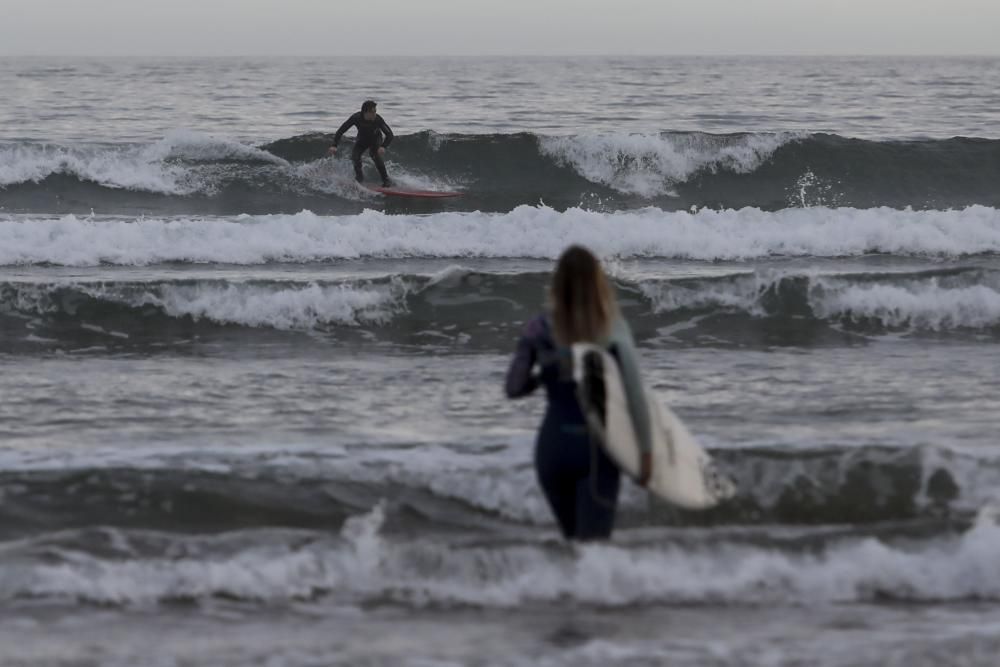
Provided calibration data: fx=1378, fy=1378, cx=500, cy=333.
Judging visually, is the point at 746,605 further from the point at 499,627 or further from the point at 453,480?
the point at 453,480

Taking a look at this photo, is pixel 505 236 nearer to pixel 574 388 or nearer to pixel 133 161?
pixel 133 161

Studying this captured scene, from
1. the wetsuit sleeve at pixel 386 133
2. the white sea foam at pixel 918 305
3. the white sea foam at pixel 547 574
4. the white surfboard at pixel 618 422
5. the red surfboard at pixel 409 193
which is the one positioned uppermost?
the wetsuit sleeve at pixel 386 133

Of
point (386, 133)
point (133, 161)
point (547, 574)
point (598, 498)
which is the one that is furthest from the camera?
point (133, 161)

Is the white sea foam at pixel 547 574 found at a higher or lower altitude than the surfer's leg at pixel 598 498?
lower

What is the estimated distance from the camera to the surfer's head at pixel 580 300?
5.00 meters

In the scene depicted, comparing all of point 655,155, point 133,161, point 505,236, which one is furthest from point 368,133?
point 655,155

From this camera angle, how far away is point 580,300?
5.05 m

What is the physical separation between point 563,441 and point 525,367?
12.7 inches

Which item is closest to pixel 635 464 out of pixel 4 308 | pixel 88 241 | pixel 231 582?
pixel 231 582

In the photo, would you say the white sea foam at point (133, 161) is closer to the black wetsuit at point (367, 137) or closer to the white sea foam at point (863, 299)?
the black wetsuit at point (367, 137)

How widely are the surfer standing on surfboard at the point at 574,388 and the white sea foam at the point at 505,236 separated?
35.3 ft

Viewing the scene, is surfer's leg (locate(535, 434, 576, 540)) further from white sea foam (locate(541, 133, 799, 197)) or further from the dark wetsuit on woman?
white sea foam (locate(541, 133, 799, 197))

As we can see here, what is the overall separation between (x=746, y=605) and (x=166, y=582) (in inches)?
98.9

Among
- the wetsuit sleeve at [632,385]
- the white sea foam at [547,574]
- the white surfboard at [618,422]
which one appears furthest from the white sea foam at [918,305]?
the wetsuit sleeve at [632,385]
